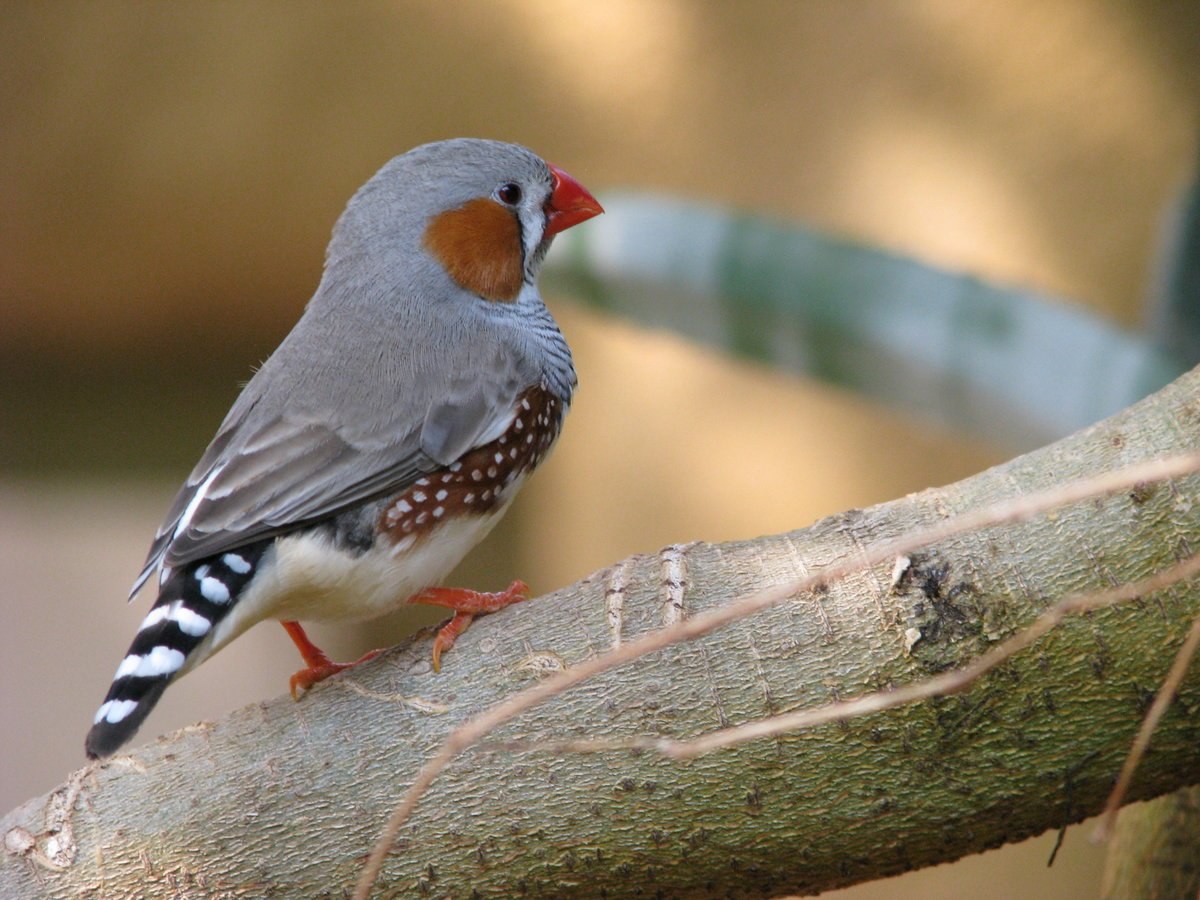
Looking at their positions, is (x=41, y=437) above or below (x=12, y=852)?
above

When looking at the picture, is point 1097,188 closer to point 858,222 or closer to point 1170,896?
point 858,222

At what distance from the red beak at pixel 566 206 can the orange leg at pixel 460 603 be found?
35.9 inches

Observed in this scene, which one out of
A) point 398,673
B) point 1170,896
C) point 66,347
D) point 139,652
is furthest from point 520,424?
point 66,347

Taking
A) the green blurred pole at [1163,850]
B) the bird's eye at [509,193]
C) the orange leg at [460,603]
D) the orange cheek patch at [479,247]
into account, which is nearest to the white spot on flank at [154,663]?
the orange leg at [460,603]

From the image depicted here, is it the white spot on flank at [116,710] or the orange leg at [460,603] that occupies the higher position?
the orange leg at [460,603]

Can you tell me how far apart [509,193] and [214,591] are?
1096mm

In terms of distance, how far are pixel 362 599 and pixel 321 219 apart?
3.54 m

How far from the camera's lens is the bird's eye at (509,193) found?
2682mm

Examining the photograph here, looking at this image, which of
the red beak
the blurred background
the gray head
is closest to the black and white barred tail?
the gray head

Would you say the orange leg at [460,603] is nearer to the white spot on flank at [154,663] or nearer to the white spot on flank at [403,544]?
the white spot on flank at [403,544]

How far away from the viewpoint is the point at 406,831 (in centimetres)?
180

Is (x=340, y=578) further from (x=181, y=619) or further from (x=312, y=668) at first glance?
(x=181, y=619)

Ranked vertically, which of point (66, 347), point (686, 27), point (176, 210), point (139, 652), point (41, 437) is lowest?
point (139, 652)

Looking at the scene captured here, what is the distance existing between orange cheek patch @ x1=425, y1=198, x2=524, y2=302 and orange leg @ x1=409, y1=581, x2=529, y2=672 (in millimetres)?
649
